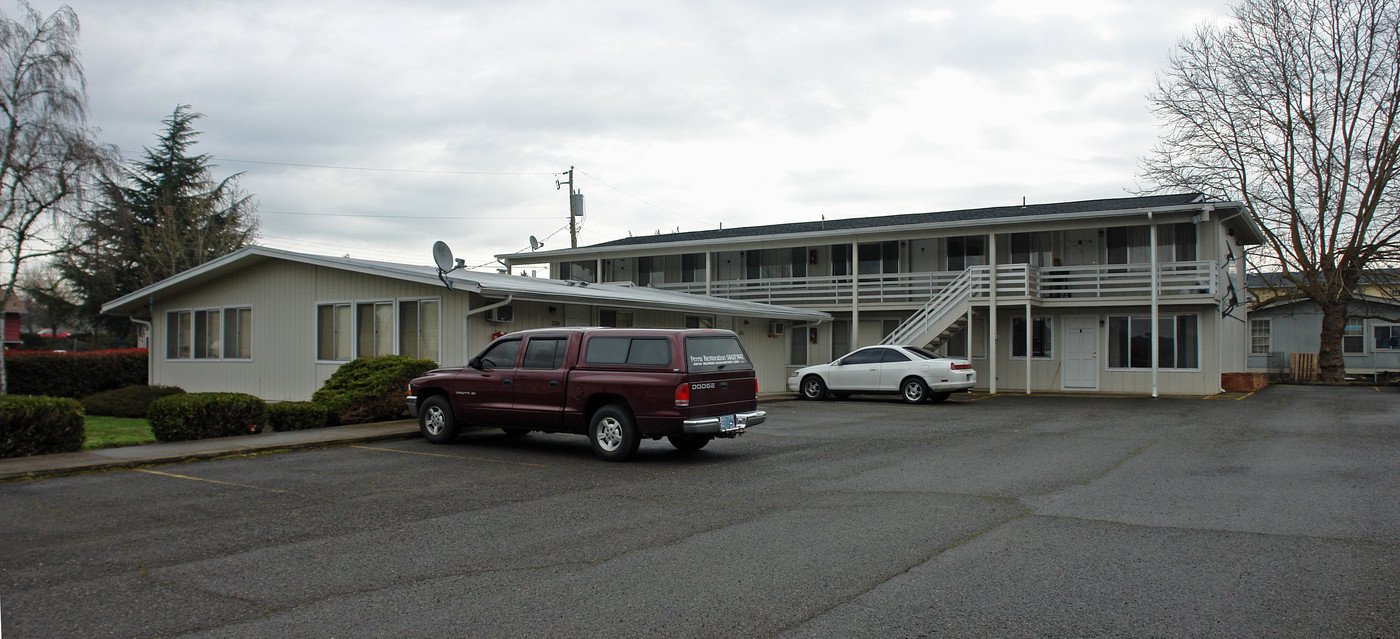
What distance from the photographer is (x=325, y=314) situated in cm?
1859

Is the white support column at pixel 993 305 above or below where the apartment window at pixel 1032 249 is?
below

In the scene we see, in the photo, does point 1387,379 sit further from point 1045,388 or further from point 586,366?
point 586,366

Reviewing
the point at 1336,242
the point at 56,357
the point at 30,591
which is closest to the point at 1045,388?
the point at 1336,242

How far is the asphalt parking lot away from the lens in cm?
458

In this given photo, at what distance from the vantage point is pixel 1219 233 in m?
25.1

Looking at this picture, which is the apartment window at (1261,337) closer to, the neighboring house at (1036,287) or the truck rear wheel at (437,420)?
the neighboring house at (1036,287)

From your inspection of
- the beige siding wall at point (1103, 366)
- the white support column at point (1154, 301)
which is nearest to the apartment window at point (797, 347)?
the beige siding wall at point (1103, 366)

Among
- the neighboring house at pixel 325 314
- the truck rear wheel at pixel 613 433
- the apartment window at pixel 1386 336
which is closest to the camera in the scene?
the truck rear wheel at pixel 613 433

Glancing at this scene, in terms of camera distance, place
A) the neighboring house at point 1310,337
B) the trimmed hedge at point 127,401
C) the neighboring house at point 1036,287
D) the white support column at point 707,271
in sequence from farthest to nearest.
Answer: the neighboring house at point 1310,337 → the white support column at point 707,271 → the neighboring house at point 1036,287 → the trimmed hedge at point 127,401

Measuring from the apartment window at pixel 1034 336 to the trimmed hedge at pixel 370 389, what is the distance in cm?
1847

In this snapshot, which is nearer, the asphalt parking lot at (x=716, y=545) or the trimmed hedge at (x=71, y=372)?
the asphalt parking lot at (x=716, y=545)

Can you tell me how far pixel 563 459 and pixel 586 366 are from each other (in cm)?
120

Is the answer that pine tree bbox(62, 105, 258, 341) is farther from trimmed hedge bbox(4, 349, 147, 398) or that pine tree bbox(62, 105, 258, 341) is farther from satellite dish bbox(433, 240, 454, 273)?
satellite dish bbox(433, 240, 454, 273)

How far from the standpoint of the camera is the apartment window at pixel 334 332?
1825cm
